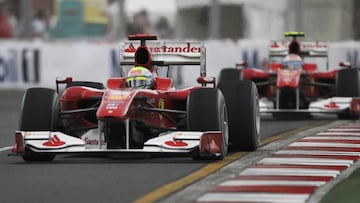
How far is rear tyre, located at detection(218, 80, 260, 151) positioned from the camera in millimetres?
13883

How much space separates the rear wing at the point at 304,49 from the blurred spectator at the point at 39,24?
35.9 feet

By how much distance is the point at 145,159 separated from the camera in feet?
43.1

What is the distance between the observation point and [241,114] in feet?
45.5

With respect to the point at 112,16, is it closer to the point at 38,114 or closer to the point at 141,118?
the point at 38,114

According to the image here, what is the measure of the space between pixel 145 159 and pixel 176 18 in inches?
750

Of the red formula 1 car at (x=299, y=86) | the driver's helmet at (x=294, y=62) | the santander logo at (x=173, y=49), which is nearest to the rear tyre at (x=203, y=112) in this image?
the santander logo at (x=173, y=49)

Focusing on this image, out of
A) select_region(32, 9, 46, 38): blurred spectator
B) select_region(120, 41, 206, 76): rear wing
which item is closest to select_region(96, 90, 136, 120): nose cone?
select_region(120, 41, 206, 76): rear wing

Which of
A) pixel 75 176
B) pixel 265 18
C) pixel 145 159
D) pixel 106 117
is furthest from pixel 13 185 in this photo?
pixel 265 18

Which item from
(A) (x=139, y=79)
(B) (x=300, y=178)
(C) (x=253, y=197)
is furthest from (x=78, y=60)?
(C) (x=253, y=197)

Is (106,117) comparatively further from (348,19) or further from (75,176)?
(348,19)

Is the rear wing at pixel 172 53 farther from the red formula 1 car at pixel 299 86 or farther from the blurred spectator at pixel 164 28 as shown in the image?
the blurred spectator at pixel 164 28

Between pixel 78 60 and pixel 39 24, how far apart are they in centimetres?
190

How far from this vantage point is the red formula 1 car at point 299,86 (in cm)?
2066

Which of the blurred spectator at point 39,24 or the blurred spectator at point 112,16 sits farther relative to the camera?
the blurred spectator at point 39,24
